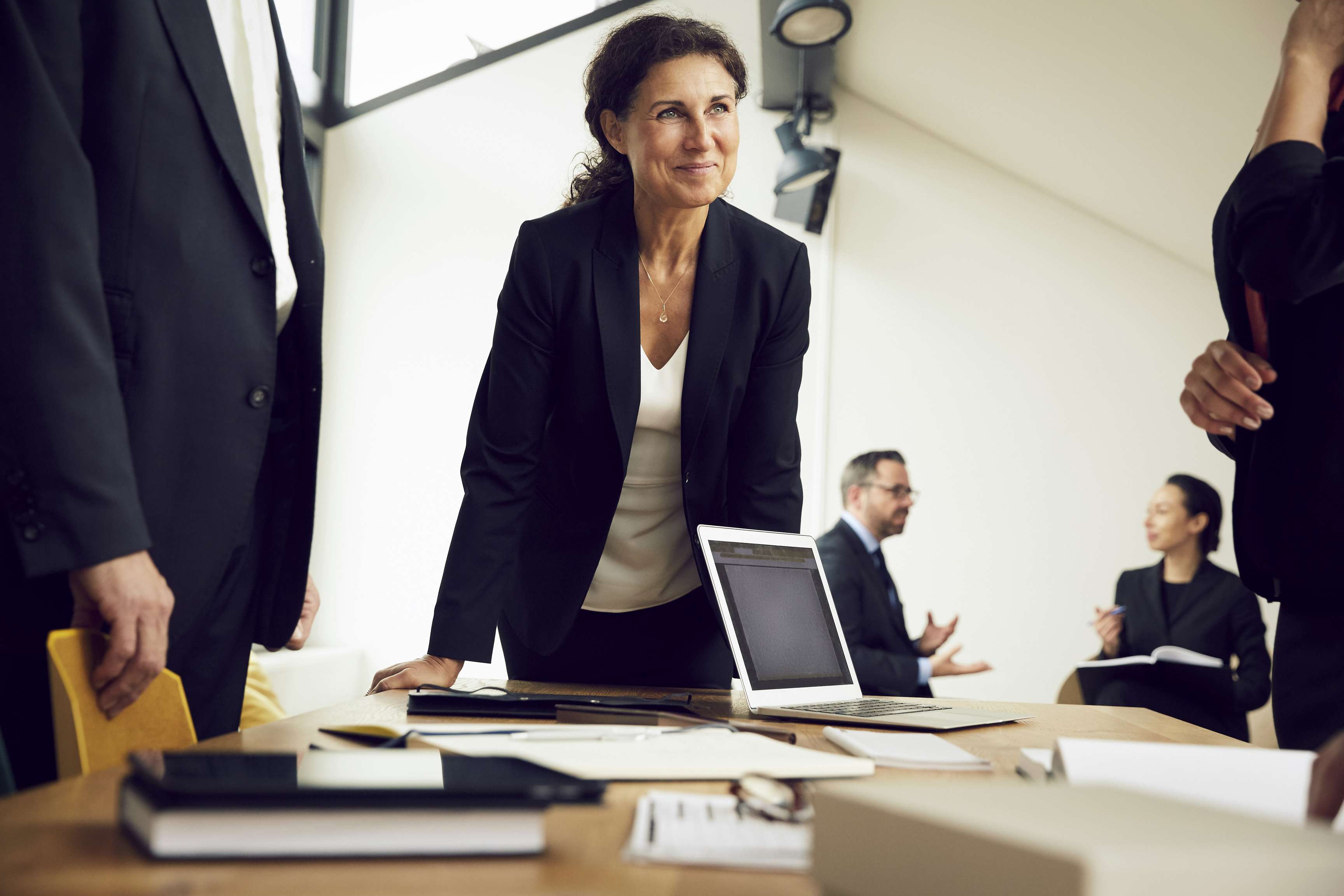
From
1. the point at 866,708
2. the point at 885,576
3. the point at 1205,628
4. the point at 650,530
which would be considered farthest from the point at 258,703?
the point at 1205,628

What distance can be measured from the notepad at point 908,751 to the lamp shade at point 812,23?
A: 3.36 m

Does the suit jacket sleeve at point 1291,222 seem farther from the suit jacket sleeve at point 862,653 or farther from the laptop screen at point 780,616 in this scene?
the suit jacket sleeve at point 862,653

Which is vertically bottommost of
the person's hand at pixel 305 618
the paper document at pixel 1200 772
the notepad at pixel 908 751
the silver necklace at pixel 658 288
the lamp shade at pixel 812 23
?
the notepad at pixel 908 751

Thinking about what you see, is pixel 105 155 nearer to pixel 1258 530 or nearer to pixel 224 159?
pixel 224 159

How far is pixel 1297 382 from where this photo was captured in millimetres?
1021

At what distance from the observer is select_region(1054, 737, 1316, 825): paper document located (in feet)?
2.04

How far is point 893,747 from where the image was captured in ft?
3.00

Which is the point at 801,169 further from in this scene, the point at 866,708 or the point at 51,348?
the point at 51,348

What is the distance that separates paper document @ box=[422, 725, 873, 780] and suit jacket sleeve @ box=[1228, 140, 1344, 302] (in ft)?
1.97

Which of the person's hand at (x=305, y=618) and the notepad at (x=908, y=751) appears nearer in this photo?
the notepad at (x=908, y=751)

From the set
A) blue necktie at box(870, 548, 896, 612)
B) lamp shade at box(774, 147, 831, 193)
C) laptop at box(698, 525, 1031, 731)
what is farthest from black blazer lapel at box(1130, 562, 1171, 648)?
laptop at box(698, 525, 1031, 731)

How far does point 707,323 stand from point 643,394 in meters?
0.14

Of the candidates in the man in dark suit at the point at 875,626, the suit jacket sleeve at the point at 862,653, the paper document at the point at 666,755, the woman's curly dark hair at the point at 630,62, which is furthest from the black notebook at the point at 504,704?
the suit jacket sleeve at the point at 862,653

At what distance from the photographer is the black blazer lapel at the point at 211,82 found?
107 cm
